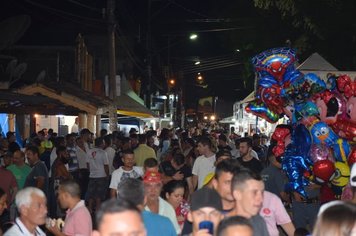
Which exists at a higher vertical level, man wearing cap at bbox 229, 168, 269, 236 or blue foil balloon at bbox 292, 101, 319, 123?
blue foil balloon at bbox 292, 101, 319, 123

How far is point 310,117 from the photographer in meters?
9.97

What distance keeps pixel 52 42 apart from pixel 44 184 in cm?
2593

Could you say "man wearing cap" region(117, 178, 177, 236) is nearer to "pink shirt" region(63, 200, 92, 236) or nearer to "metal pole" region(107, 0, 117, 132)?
"pink shirt" region(63, 200, 92, 236)

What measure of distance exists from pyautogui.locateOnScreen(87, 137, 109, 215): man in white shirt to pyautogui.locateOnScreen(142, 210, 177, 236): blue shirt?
320 inches

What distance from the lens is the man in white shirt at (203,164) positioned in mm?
10590

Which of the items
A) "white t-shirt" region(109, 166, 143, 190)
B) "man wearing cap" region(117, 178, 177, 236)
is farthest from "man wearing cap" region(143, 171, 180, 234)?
"white t-shirt" region(109, 166, 143, 190)

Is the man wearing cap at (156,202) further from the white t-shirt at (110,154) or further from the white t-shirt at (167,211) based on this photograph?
the white t-shirt at (110,154)

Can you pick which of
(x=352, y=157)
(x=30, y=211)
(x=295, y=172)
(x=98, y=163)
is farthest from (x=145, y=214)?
(x=98, y=163)

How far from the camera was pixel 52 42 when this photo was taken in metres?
35.7

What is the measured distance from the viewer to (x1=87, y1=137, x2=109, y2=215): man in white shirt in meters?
13.3

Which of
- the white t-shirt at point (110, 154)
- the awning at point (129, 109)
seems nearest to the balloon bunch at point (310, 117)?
the white t-shirt at point (110, 154)

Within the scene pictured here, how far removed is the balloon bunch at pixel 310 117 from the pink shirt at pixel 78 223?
4.19 m

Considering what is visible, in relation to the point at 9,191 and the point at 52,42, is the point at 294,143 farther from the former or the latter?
the point at 52,42

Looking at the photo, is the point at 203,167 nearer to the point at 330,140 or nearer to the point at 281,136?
the point at 281,136
